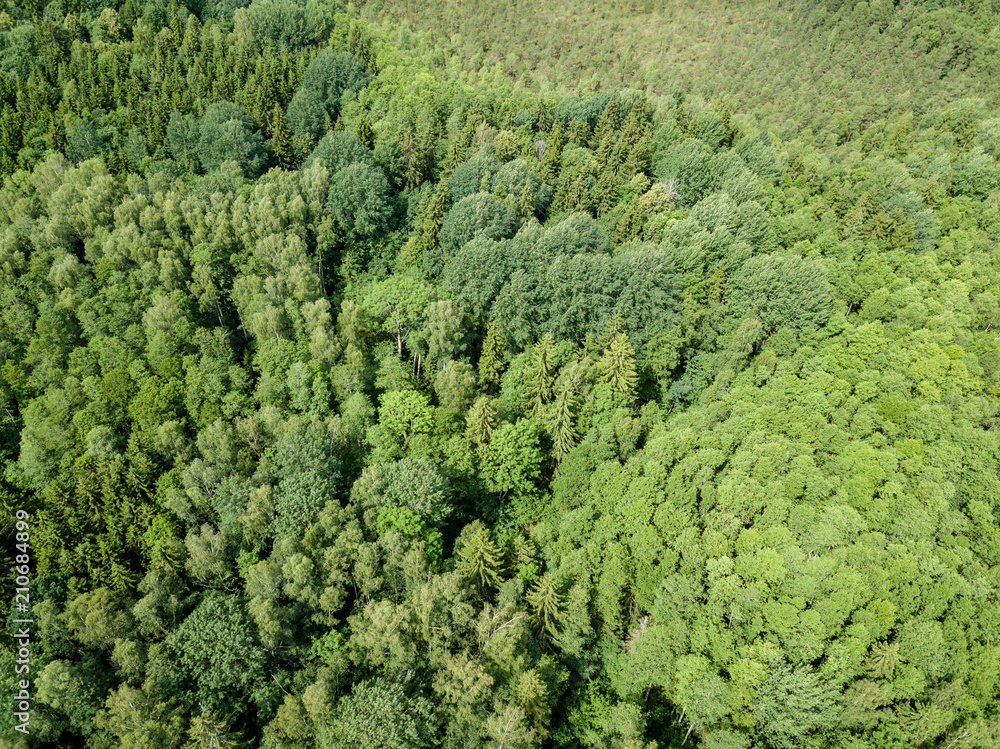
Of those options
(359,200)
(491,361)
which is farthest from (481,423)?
(359,200)

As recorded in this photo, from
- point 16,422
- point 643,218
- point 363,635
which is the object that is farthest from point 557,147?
point 16,422

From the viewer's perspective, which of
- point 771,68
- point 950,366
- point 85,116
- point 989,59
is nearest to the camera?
point 950,366

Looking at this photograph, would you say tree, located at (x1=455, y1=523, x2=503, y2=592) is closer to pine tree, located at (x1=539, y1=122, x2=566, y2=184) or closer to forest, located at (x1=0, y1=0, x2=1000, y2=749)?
forest, located at (x1=0, y1=0, x2=1000, y2=749)

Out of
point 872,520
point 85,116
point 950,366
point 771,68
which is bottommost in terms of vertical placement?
point 872,520

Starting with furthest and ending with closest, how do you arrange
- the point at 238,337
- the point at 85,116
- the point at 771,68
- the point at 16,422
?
the point at 771,68
the point at 85,116
the point at 238,337
the point at 16,422

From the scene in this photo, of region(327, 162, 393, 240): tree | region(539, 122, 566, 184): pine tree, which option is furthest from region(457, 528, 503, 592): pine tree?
region(539, 122, 566, 184): pine tree

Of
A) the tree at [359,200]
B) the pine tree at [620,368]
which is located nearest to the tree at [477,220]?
the tree at [359,200]

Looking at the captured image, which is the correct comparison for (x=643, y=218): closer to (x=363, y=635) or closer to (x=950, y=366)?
(x=950, y=366)
